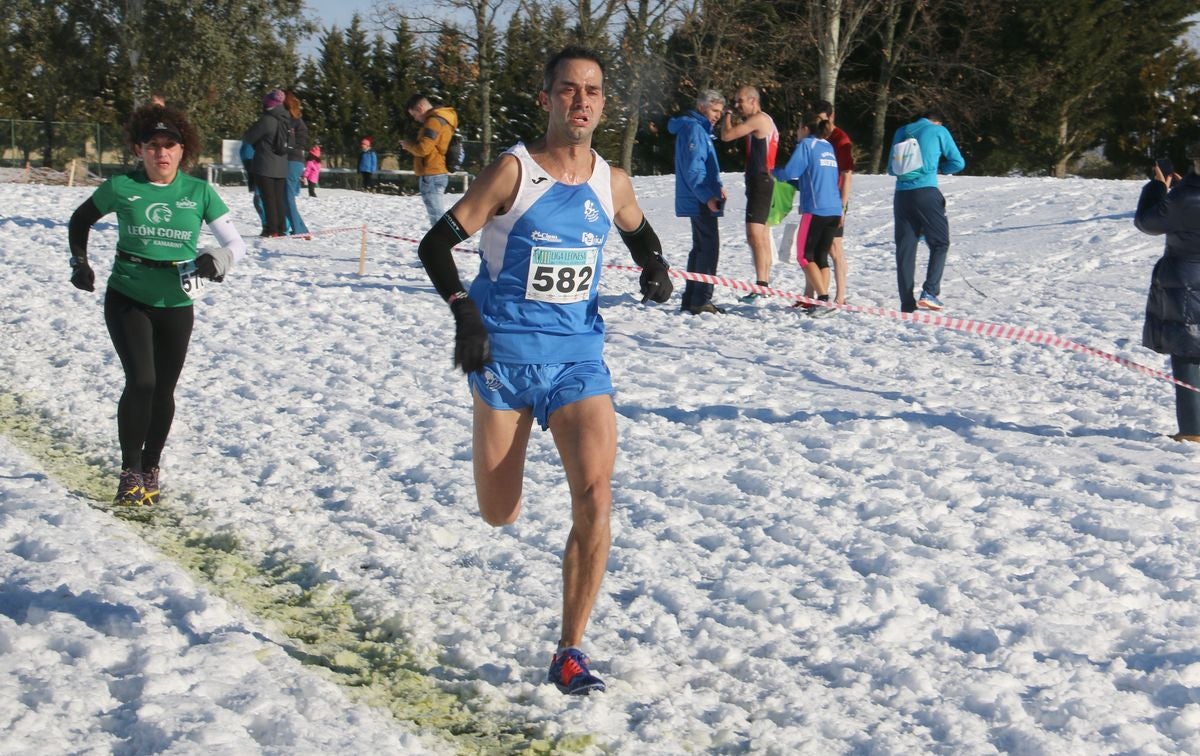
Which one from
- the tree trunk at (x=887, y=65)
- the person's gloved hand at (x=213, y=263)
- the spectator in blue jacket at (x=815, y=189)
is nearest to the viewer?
the person's gloved hand at (x=213, y=263)

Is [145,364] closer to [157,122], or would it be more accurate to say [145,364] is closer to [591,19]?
[157,122]

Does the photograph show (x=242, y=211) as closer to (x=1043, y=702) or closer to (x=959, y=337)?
(x=959, y=337)

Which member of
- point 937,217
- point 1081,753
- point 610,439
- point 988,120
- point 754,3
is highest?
point 754,3

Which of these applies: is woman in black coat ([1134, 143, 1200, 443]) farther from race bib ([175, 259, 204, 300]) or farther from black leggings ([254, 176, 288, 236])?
black leggings ([254, 176, 288, 236])

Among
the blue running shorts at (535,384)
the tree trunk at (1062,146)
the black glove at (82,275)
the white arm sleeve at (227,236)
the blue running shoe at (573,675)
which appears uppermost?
the tree trunk at (1062,146)

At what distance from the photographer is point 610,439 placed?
13.0 feet

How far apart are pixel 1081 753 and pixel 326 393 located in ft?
18.6

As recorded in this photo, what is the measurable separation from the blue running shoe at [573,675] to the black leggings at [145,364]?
2775 mm

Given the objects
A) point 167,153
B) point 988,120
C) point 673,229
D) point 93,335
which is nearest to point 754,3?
point 988,120

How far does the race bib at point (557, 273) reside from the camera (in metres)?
3.97

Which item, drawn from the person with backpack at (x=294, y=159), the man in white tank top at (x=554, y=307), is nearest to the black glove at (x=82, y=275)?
the man in white tank top at (x=554, y=307)

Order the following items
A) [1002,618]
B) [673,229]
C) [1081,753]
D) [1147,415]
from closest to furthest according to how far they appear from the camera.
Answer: [1081,753]
[1002,618]
[1147,415]
[673,229]

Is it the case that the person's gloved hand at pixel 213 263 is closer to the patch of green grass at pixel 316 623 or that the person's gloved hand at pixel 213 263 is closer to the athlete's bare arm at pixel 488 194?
the patch of green grass at pixel 316 623

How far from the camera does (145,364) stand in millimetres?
5723
